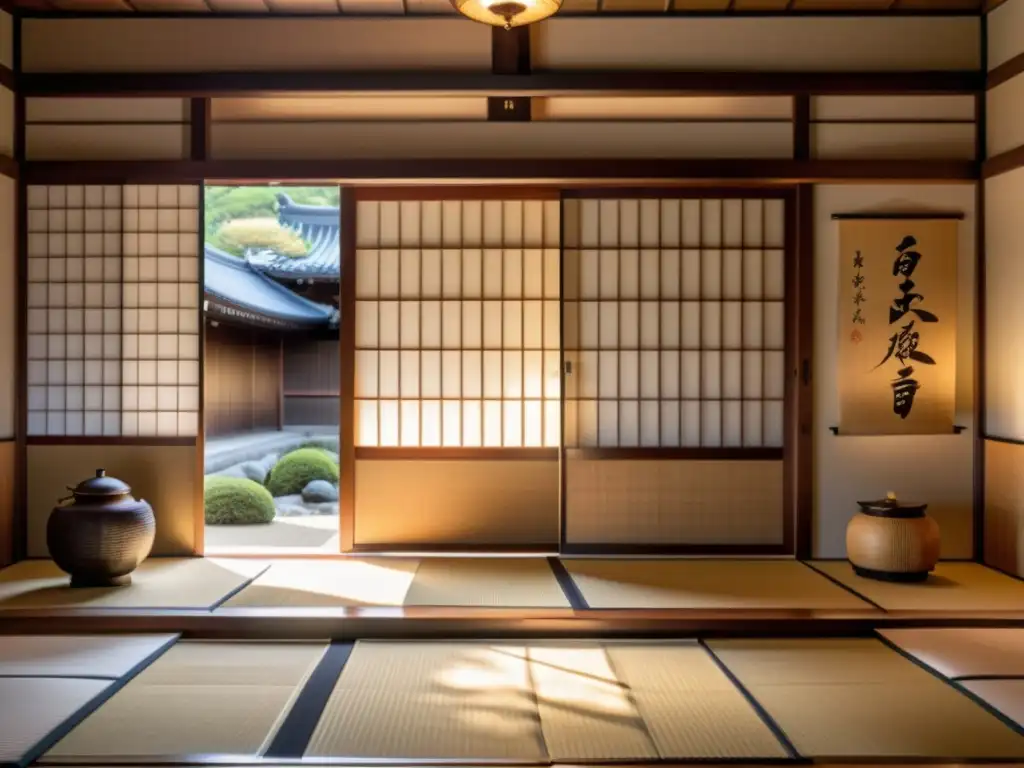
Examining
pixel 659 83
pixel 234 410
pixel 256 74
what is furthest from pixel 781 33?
pixel 234 410

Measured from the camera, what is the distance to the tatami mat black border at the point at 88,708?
7.55 ft

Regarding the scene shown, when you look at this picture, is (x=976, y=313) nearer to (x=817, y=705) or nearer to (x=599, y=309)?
(x=599, y=309)

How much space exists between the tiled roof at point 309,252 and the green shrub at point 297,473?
3.71m

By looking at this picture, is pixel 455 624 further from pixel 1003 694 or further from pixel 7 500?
pixel 7 500

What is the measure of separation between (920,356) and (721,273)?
114cm

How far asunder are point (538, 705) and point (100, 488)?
2419mm

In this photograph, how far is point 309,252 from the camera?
15242 millimetres

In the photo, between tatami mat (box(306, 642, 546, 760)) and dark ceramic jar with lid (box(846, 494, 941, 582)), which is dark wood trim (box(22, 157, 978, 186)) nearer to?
dark ceramic jar with lid (box(846, 494, 941, 582))

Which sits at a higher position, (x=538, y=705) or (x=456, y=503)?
(x=456, y=503)

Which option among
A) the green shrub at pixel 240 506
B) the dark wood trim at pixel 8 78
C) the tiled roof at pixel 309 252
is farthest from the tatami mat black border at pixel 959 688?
the tiled roof at pixel 309 252

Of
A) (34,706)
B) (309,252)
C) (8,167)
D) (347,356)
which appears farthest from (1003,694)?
(309,252)

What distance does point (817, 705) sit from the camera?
2705 millimetres

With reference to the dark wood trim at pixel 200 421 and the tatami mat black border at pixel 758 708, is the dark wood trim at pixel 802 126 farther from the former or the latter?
the dark wood trim at pixel 200 421

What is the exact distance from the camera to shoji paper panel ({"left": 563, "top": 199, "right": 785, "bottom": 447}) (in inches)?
190
